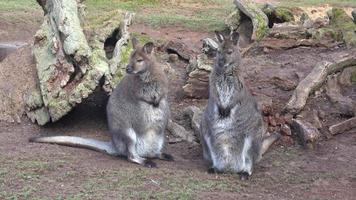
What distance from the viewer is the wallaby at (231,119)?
261 inches

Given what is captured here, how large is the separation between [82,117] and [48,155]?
1440 millimetres

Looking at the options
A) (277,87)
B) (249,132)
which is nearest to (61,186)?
(249,132)

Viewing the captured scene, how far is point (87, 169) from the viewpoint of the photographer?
632cm

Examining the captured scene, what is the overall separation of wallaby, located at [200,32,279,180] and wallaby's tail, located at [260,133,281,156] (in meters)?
0.33

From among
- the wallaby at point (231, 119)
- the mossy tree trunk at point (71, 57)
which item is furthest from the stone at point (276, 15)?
the wallaby at point (231, 119)

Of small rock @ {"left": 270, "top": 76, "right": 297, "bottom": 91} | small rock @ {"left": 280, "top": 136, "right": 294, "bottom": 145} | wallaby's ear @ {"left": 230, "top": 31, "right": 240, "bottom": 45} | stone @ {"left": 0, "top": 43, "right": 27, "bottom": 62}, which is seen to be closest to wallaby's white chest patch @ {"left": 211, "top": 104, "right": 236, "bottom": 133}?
wallaby's ear @ {"left": 230, "top": 31, "right": 240, "bottom": 45}

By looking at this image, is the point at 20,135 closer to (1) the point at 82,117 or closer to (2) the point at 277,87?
(1) the point at 82,117

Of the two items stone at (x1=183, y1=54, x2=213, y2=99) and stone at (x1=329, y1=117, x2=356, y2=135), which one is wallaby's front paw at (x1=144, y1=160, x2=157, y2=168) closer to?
stone at (x1=183, y1=54, x2=213, y2=99)

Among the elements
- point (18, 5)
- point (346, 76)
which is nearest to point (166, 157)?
point (346, 76)

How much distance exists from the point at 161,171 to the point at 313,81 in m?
2.55

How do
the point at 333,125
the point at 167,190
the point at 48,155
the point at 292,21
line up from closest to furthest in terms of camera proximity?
the point at 167,190 < the point at 48,155 < the point at 333,125 < the point at 292,21

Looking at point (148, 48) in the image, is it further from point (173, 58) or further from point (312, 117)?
point (173, 58)

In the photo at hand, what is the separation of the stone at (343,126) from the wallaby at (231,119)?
3.72 ft

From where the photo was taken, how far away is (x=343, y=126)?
24.7 feet
